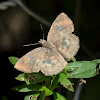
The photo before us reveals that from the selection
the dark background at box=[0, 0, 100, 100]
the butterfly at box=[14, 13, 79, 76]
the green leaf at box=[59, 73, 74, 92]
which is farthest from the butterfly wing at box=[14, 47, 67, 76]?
the dark background at box=[0, 0, 100, 100]

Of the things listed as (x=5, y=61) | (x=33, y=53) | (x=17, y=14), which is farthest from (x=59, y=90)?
(x=17, y=14)

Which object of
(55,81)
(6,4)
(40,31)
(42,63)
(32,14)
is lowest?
(55,81)

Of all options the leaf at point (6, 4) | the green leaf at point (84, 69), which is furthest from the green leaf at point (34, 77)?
the leaf at point (6, 4)

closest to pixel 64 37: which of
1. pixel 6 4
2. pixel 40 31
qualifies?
pixel 40 31

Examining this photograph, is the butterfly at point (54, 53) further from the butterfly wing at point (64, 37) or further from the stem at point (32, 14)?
the stem at point (32, 14)

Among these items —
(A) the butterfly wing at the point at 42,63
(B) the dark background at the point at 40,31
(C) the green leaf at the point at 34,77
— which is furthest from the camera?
(B) the dark background at the point at 40,31

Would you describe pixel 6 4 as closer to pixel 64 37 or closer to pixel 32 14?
pixel 32 14

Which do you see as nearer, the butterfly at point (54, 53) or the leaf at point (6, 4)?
the butterfly at point (54, 53)

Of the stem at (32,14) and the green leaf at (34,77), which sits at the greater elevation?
the stem at (32,14)
